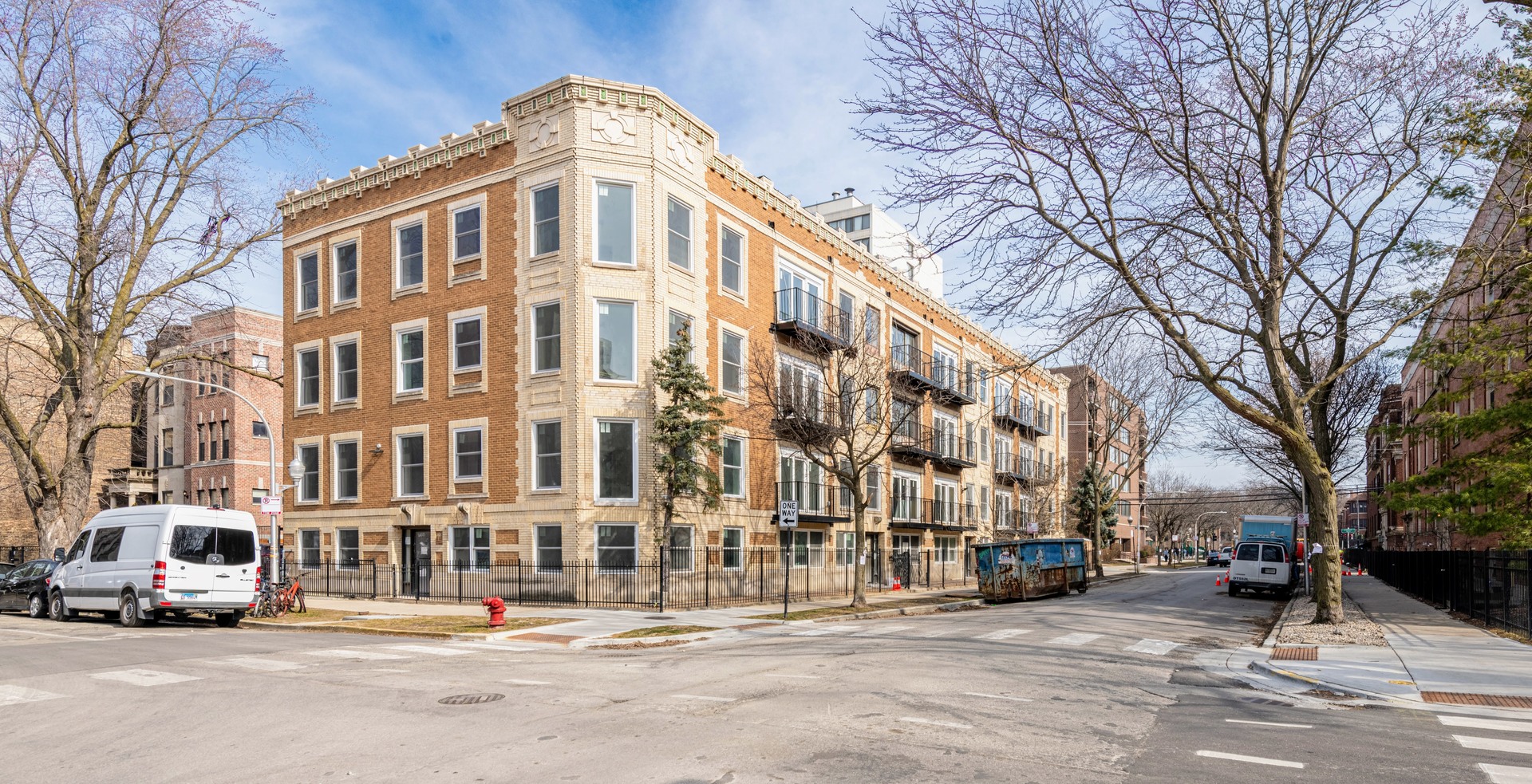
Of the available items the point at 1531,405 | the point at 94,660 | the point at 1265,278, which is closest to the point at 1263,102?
the point at 1265,278

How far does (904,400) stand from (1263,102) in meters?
15.2

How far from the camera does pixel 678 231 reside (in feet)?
95.5

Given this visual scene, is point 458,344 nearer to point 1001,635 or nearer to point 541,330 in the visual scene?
point 541,330

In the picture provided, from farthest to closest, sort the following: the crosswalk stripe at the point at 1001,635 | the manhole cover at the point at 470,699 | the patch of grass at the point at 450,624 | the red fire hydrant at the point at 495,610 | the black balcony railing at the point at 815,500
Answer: the black balcony railing at the point at 815,500, the patch of grass at the point at 450,624, the red fire hydrant at the point at 495,610, the crosswalk stripe at the point at 1001,635, the manhole cover at the point at 470,699

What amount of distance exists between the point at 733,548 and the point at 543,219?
36.3 ft

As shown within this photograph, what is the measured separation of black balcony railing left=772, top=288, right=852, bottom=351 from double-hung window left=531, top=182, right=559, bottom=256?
26.4ft

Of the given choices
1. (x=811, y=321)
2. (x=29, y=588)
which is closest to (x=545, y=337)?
(x=811, y=321)

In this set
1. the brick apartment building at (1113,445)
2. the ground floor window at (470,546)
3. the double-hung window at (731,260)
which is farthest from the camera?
the brick apartment building at (1113,445)

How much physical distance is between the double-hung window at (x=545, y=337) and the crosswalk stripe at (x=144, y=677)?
15.2 meters

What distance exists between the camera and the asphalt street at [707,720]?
7348 mm

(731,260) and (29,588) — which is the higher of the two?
(731,260)

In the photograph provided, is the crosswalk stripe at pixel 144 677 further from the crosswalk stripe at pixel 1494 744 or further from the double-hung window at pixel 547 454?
the double-hung window at pixel 547 454

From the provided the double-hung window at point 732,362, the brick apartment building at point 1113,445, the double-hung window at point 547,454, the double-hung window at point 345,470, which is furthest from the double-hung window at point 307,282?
the brick apartment building at point 1113,445

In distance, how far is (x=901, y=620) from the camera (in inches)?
909
